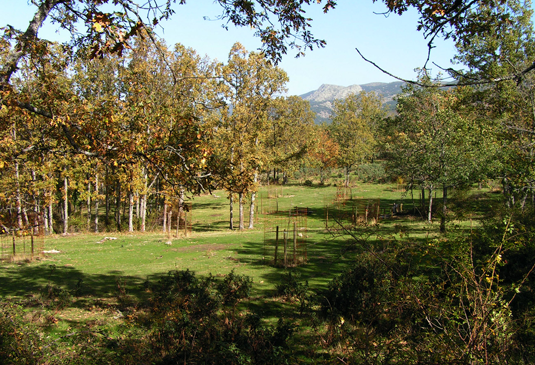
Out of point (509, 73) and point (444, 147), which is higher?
point (509, 73)

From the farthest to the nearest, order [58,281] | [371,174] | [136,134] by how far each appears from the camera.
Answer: [371,174], [58,281], [136,134]

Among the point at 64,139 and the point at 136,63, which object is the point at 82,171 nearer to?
the point at 136,63

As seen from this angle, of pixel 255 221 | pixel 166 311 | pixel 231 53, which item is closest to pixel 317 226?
pixel 255 221

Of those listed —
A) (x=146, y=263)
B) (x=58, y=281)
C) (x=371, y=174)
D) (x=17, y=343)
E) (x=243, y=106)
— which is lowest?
(x=146, y=263)

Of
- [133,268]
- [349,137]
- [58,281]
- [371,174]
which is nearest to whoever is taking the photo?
[58,281]

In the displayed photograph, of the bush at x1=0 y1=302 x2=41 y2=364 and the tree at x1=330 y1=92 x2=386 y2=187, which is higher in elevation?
the tree at x1=330 y1=92 x2=386 y2=187

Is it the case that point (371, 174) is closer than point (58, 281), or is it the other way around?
point (58, 281)

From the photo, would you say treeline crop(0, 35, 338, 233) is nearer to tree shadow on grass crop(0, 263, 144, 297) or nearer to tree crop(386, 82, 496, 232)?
tree shadow on grass crop(0, 263, 144, 297)

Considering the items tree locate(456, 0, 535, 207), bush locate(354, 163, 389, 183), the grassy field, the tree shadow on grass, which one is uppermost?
tree locate(456, 0, 535, 207)

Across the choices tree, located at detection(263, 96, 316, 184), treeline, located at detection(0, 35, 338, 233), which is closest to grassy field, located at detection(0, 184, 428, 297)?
treeline, located at detection(0, 35, 338, 233)

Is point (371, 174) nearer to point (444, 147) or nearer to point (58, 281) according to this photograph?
point (444, 147)

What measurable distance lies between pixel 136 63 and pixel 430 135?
803 inches

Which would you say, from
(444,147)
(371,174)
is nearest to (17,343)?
(444,147)

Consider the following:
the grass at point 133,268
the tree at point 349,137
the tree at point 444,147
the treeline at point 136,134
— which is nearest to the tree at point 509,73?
the tree at point 444,147
